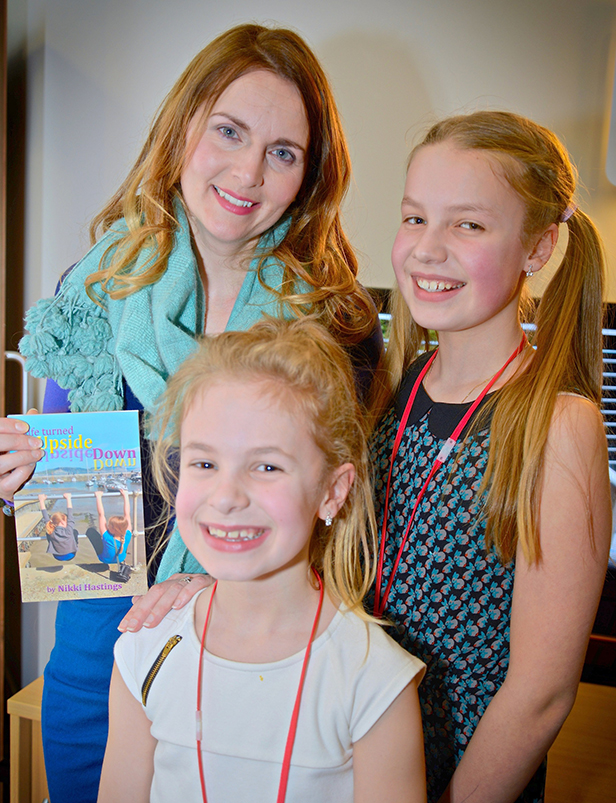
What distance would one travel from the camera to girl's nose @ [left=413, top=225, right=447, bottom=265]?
0.88 meters

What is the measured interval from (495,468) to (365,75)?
1497 millimetres

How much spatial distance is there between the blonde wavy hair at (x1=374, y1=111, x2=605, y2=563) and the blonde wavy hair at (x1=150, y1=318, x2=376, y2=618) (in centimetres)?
18

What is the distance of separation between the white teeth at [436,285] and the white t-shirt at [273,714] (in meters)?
0.47

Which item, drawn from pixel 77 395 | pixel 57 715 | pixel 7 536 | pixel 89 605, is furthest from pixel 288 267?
pixel 7 536

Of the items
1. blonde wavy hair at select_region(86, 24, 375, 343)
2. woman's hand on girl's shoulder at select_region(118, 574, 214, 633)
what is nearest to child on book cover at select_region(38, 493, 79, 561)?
woman's hand on girl's shoulder at select_region(118, 574, 214, 633)

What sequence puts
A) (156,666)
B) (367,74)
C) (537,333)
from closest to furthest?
1. (156,666)
2. (537,333)
3. (367,74)

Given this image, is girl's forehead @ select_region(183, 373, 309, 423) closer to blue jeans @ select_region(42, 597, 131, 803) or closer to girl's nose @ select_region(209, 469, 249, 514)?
girl's nose @ select_region(209, 469, 249, 514)

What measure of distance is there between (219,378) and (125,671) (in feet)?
1.42

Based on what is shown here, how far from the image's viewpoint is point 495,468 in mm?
870

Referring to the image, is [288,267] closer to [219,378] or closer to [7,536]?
[219,378]

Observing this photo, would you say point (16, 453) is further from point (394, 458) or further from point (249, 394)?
point (394, 458)

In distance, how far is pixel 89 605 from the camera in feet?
3.67

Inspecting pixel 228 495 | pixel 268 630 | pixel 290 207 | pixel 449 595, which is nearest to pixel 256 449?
pixel 228 495

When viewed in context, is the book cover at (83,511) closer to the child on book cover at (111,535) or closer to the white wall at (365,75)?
the child on book cover at (111,535)
